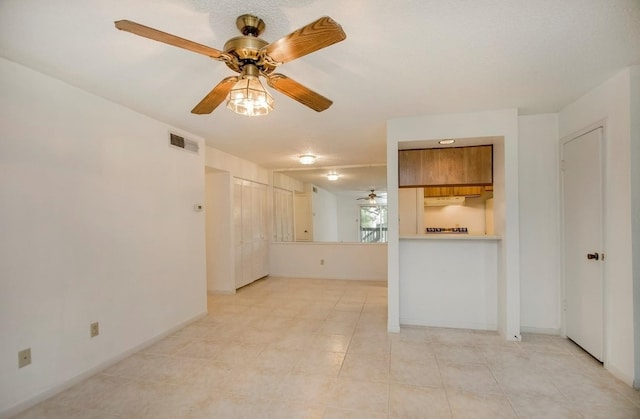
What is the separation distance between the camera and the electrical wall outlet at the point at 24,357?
1993 mm

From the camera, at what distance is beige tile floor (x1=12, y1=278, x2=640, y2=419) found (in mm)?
1963

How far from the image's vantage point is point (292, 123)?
3.29 metres

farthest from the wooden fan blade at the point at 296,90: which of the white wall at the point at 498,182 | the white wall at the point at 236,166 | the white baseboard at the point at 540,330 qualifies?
the white baseboard at the point at 540,330

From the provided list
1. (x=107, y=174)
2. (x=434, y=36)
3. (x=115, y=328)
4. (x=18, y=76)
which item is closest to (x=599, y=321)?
(x=434, y=36)

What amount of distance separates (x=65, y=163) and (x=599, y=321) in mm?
4586

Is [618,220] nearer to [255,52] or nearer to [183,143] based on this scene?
[255,52]

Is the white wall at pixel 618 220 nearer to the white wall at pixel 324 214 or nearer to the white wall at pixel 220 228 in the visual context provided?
the white wall at pixel 220 228

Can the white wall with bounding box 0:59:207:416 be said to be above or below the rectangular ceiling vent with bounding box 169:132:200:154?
below

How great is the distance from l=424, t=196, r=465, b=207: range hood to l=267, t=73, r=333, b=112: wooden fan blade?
13.8ft

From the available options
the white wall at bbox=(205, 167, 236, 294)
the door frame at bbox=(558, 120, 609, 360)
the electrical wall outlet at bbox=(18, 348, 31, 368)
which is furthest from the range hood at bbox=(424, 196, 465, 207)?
the electrical wall outlet at bbox=(18, 348, 31, 368)

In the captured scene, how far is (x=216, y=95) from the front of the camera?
1840mm

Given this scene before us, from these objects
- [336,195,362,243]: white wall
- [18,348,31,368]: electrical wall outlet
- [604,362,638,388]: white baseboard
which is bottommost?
[604,362,638,388]: white baseboard

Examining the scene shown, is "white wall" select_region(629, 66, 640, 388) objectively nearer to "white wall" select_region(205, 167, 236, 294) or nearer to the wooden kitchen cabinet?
the wooden kitchen cabinet

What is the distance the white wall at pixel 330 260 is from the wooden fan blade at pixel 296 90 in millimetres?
4411
